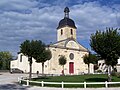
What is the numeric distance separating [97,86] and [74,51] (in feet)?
126

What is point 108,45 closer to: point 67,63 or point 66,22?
point 67,63

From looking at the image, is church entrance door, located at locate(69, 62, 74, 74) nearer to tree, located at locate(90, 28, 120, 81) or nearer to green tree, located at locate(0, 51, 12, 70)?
green tree, located at locate(0, 51, 12, 70)

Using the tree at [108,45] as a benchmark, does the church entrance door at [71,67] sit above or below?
below

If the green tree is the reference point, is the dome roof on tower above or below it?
above

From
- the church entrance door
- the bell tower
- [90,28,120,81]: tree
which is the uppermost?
the bell tower

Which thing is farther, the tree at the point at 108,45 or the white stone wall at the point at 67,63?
the white stone wall at the point at 67,63

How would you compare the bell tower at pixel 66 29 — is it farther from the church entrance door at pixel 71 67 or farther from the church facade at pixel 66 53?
the church entrance door at pixel 71 67

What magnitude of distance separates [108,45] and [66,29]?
37.2 metres

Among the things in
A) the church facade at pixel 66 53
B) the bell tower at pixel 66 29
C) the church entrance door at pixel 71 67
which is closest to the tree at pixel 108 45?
the church facade at pixel 66 53

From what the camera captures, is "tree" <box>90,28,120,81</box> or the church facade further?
the church facade

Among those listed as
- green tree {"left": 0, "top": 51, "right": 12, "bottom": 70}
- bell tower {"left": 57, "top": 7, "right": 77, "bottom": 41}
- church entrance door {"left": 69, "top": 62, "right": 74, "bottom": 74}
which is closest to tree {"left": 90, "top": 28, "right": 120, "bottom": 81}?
church entrance door {"left": 69, "top": 62, "right": 74, "bottom": 74}

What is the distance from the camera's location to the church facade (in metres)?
53.8

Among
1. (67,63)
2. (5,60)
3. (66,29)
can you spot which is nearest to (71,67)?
(67,63)

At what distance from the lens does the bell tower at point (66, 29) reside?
59.5 metres
